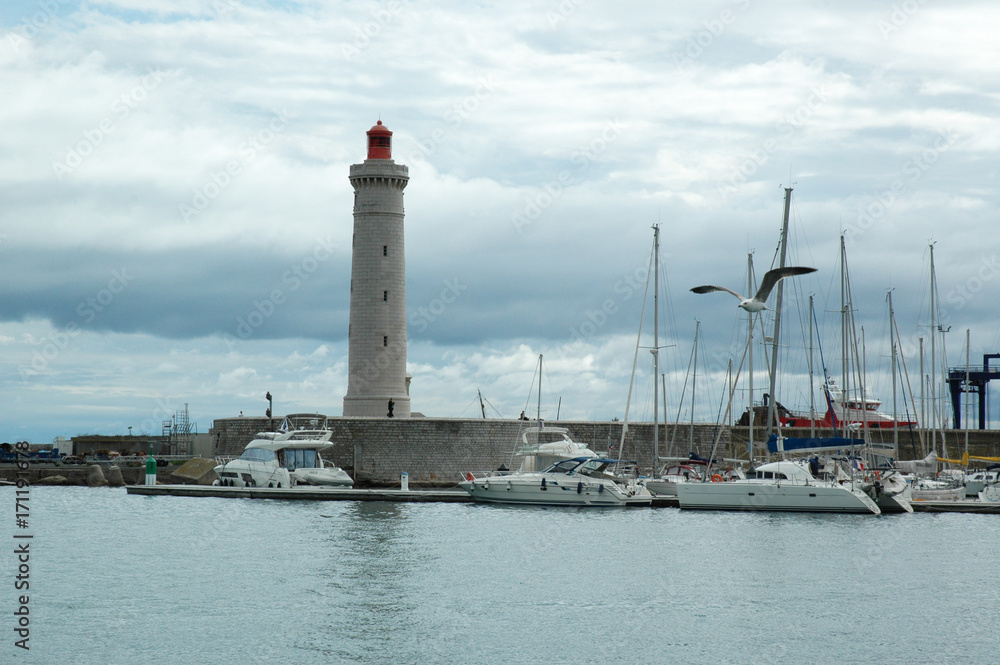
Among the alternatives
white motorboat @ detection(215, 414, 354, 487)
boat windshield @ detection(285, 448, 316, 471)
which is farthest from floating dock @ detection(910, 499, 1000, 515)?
boat windshield @ detection(285, 448, 316, 471)

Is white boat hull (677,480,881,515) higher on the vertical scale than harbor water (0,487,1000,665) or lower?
higher

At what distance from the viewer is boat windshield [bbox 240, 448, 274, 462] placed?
3778 centimetres

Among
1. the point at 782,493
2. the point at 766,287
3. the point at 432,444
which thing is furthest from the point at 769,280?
the point at 432,444

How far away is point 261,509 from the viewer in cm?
3334

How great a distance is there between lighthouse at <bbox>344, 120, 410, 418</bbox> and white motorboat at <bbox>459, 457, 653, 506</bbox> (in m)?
10.7

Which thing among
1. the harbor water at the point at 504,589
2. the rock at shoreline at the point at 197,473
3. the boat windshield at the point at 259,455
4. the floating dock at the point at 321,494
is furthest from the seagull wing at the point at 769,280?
the rock at shoreline at the point at 197,473

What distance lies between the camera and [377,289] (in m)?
43.5

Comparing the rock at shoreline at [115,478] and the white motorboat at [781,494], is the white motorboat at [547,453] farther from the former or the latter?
the rock at shoreline at [115,478]

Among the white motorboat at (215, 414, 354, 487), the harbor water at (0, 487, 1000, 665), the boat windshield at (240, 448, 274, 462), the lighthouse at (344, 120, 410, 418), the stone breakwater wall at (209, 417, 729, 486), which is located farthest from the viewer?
the lighthouse at (344, 120, 410, 418)

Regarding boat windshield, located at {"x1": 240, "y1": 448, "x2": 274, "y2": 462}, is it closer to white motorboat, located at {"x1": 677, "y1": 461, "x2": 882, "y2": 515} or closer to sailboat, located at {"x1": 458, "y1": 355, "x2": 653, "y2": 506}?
sailboat, located at {"x1": 458, "y1": 355, "x2": 653, "y2": 506}

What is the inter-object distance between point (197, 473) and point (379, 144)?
574 inches

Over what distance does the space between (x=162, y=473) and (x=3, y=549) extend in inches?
783

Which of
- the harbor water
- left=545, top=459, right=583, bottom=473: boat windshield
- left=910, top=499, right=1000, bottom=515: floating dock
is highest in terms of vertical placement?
left=545, top=459, right=583, bottom=473: boat windshield

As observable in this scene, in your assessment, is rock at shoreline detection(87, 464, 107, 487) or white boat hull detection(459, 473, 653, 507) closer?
white boat hull detection(459, 473, 653, 507)
